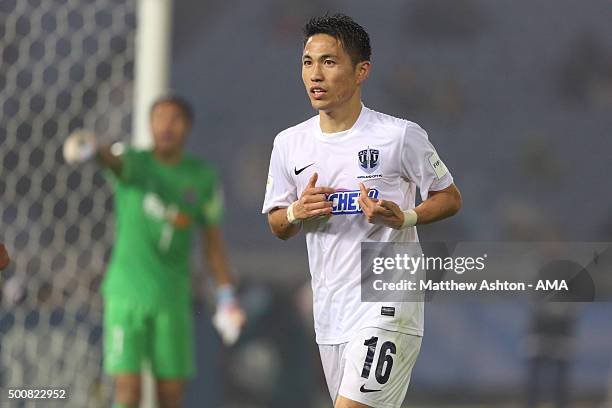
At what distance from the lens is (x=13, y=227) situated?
9641 millimetres

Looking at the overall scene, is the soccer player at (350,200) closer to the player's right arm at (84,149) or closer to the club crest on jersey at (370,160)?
the club crest on jersey at (370,160)

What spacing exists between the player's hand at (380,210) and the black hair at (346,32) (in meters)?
0.46

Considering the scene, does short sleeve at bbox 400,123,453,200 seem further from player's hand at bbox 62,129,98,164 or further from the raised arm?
the raised arm

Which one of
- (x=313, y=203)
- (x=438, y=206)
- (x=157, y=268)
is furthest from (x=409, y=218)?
(x=157, y=268)

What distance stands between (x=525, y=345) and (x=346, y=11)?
219 inches

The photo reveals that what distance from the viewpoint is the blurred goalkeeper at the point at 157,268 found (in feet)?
19.6

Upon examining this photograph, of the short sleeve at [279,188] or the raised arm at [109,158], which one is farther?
the raised arm at [109,158]

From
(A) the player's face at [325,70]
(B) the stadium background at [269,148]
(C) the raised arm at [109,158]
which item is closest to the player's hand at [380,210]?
(A) the player's face at [325,70]

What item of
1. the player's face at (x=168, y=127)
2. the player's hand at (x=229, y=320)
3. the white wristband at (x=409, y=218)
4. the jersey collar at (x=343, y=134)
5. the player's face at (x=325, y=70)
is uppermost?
the player's face at (x=168, y=127)

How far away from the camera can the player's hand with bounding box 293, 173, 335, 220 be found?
3625mm

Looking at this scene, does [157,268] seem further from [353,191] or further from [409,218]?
[409,218]

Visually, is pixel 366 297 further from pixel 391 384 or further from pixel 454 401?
pixel 454 401

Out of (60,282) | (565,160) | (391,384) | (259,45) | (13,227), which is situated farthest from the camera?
(259,45)

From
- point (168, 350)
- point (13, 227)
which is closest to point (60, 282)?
point (13, 227)
